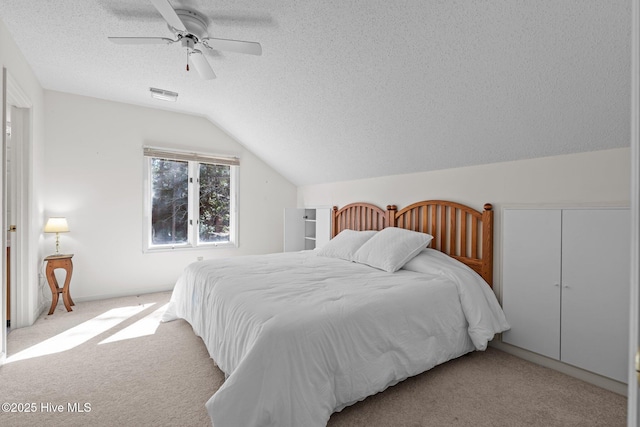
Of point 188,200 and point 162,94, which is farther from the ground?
point 162,94

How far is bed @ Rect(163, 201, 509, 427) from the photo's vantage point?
1415 millimetres

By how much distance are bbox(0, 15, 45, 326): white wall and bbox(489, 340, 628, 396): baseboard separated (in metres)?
4.32

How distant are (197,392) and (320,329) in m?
1.00

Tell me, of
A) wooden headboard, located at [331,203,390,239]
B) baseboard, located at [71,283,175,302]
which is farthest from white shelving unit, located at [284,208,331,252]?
baseboard, located at [71,283,175,302]

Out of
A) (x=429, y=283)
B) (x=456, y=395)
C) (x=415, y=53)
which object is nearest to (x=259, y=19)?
(x=415, y=53)

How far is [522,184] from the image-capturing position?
245 cm

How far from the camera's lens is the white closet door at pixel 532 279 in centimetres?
224

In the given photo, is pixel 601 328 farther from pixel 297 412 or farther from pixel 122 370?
pixel 122 370

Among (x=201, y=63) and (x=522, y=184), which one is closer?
(x=201, y=63)

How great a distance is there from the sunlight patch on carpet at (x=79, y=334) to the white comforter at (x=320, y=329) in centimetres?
88

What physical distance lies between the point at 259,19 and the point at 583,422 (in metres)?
3.17

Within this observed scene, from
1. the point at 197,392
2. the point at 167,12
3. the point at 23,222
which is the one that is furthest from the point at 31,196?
the point at 197,392

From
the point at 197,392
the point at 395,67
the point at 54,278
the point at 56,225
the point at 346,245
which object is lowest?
the point at 197,392

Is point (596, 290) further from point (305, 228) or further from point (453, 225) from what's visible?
point (305, 228)
